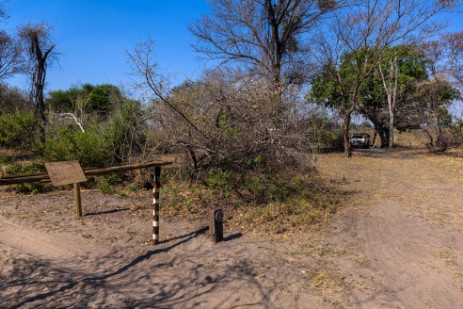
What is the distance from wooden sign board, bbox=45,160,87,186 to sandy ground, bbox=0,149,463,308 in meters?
1.11

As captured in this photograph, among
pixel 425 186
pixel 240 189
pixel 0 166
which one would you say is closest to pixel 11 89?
pixel 0 166

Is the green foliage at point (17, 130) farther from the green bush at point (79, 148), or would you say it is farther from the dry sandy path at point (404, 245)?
the dry sandy path at point (404, 245)

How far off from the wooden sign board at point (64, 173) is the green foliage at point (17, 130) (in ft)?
19.8

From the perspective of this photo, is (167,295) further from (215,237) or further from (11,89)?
(11,89)

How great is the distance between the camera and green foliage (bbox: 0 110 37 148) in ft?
31.3

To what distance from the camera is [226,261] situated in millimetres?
4676

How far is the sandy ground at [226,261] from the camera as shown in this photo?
3721 mm

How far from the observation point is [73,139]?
362 inches

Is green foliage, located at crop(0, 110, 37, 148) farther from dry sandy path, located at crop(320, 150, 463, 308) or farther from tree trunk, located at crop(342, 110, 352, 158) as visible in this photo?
tree trunk, located at crop(342, 110, 352, 158)

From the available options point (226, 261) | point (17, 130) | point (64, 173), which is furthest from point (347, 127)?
point (64, 173)

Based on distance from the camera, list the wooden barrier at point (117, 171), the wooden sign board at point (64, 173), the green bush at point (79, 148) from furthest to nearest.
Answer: the green bush at point (79, 148), the wooden sign board at point (64, 173), the wooden barrier at point (117, 171)

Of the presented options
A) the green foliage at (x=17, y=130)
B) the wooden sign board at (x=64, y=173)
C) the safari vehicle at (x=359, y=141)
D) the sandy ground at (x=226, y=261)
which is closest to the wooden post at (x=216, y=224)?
the sandy ground at (x=226, y=261)

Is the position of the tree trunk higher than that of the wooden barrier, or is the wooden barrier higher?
the tree trunk

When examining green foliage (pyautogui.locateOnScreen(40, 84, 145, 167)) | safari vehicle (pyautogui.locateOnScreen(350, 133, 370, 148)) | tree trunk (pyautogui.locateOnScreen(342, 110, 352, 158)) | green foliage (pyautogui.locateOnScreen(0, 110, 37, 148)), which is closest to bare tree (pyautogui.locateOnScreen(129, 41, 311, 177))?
green foliage (pyautogui.locateOnScreen(40, 84, 145, 167))
